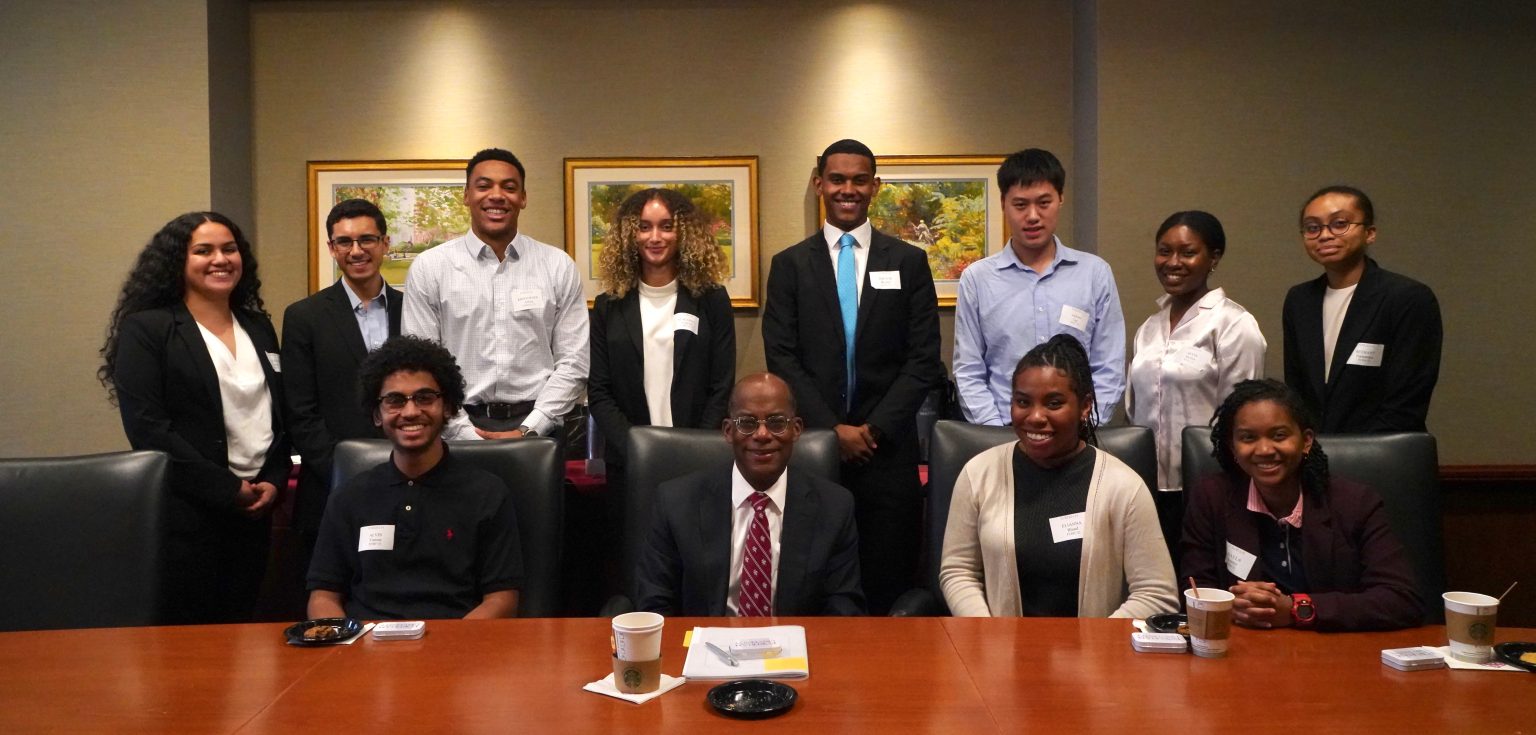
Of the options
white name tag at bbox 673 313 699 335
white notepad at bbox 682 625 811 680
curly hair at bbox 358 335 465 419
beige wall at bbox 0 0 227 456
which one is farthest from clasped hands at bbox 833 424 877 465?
beige wall at bbox 0 0 227 456

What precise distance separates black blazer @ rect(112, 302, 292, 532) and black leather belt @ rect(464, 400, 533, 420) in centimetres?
70

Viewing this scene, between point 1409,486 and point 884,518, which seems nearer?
point 1409,486

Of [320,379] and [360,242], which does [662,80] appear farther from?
[320,379]

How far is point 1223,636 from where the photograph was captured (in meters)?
1.79

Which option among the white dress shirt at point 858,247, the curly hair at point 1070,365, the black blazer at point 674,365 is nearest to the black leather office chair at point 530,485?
the black blazer at point 674,365

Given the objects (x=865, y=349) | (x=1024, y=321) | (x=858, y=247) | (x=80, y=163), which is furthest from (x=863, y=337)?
(x=80, y=163)

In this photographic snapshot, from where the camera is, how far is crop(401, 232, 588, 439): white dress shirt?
3.33 meters

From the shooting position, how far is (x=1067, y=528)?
237 cm

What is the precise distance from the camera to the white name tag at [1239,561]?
2.27 metres

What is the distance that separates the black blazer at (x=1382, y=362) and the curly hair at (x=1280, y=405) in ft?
2.15

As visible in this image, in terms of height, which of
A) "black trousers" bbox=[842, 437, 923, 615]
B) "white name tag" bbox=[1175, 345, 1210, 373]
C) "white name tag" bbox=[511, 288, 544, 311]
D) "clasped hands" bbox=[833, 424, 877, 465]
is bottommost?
"black trousers" bbox=[842, 437, 923, 615]

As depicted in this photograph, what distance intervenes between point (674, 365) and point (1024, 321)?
1.11m

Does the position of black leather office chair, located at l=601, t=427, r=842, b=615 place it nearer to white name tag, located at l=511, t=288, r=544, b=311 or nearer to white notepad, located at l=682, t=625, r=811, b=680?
white notepad, located at l=682, t=625, r=811, b=680

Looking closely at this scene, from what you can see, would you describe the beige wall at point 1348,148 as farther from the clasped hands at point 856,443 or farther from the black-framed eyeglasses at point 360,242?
the black-framed eyeglasses at point 360,242
